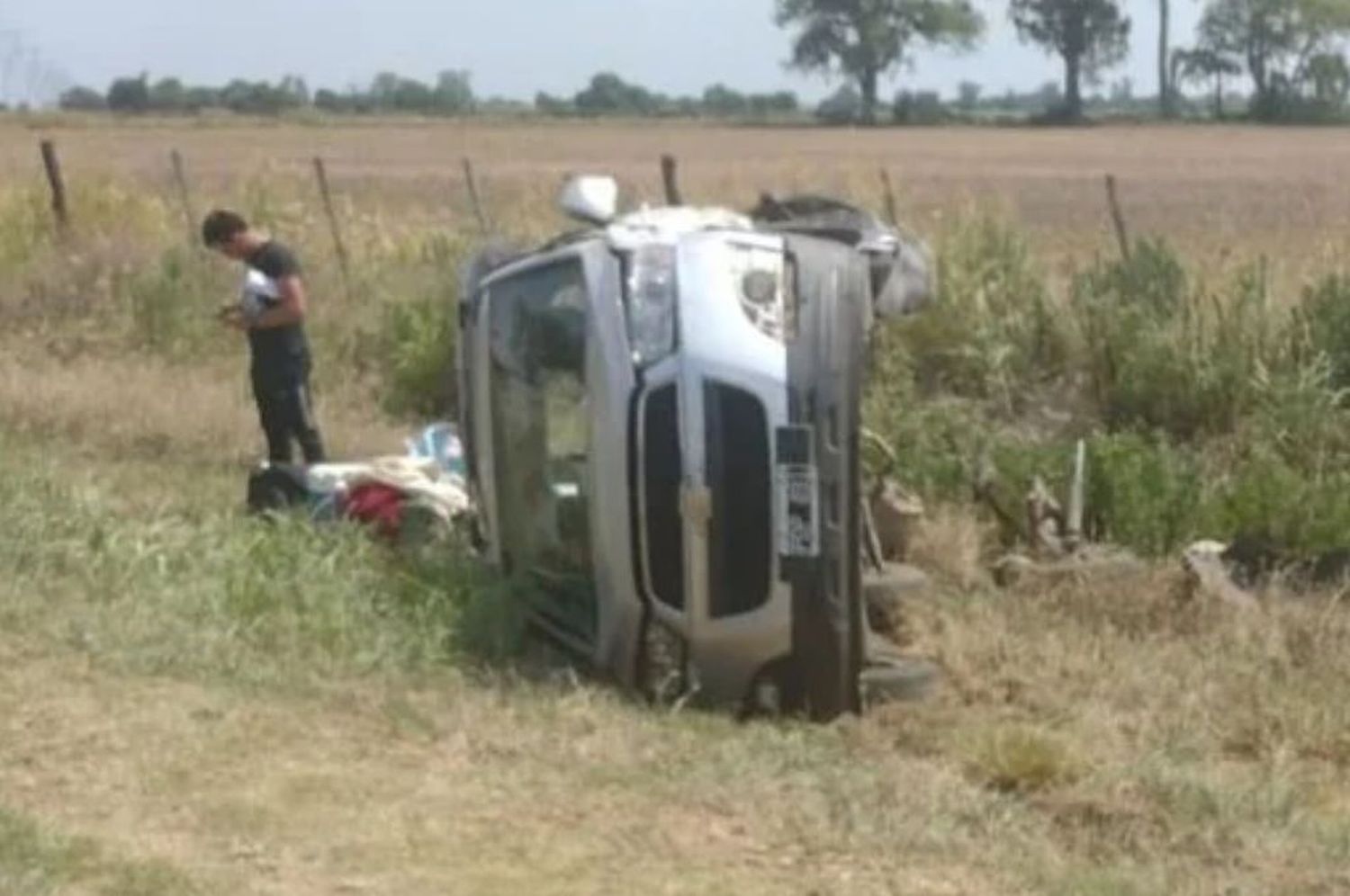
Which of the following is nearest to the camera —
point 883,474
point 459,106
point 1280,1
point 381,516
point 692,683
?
point 692,683

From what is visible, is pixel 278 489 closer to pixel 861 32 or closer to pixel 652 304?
pixel 652 304

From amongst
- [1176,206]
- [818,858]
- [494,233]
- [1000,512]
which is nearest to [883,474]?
[1000,512]

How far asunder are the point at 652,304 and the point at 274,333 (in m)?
4.91

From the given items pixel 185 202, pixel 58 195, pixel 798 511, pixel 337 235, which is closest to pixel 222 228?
pixel 798 511

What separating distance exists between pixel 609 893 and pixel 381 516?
5195 millimetres

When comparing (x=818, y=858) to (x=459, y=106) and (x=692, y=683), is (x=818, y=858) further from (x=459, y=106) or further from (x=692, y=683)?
(x=459, y=106)

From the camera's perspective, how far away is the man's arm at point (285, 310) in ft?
Result: 44.2

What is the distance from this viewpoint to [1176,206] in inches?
1387

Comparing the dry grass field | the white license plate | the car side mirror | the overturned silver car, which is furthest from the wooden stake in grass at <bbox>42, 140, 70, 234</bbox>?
the white license plate

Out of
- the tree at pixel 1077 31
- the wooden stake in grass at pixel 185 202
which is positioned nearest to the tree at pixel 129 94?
the tree at pixel 1077 31

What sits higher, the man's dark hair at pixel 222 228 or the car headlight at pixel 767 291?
the car headlight at pixel 767 291

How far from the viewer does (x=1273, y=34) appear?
94.0 meters

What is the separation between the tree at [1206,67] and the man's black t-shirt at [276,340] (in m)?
83.0

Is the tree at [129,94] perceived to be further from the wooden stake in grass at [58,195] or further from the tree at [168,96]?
the wooden stake in grass at [58,195]
